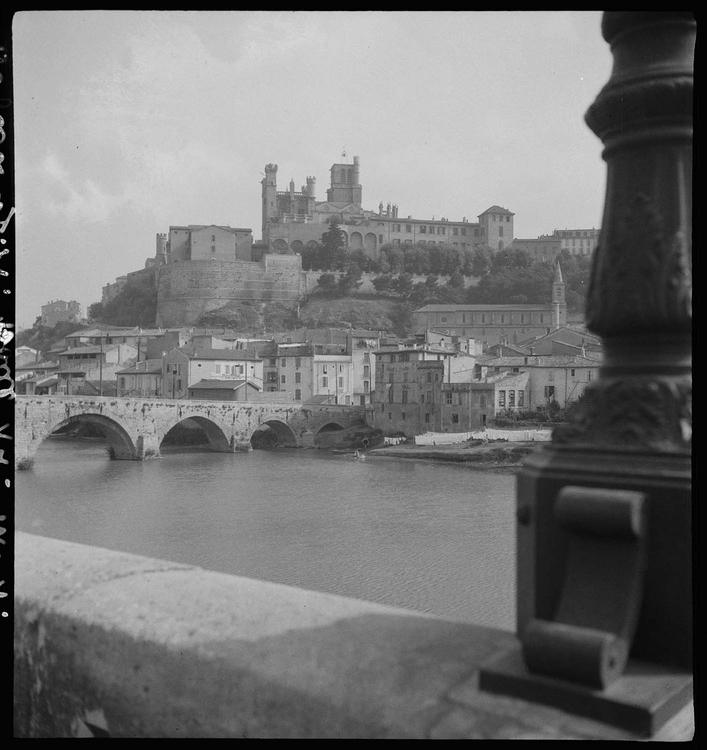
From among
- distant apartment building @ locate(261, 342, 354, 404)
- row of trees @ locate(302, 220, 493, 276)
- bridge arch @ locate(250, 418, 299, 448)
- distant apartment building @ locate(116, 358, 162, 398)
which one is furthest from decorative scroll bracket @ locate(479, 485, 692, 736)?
row of trees @ locate(302, 220, 493, 276)

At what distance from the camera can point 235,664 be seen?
3.90 ft

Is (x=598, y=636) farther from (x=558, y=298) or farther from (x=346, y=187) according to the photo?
(x=346, y=187)

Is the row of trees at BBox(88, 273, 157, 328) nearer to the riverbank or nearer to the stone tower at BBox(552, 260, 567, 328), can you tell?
the stone tower at BBox(552, 260, 567, 328)

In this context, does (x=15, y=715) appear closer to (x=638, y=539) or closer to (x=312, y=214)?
(x=638, y=539)

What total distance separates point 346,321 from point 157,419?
2094 centimetres

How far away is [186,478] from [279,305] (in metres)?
28.4

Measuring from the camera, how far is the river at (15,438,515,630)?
31.2ft

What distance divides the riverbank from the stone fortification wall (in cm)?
2410

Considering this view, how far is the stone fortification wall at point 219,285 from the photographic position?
150ft

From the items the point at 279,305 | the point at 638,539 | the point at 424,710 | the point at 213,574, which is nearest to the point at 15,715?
the point at 213,574

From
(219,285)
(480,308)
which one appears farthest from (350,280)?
(480,308)

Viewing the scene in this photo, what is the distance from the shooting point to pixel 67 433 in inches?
1008

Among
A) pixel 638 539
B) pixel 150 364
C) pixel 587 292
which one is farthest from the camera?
pixel 150 364

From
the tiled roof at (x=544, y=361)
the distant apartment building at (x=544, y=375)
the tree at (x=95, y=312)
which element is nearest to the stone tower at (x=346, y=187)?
the tree at (x=95, y=312)
